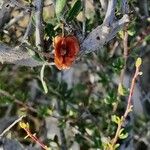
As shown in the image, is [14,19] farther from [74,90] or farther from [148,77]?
[148,77]

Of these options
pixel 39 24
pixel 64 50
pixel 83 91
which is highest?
pixel 39 24

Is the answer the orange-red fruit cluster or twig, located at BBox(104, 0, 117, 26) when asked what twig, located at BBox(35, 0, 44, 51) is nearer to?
the orange-red fruit cluster

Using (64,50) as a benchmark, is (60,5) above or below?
above

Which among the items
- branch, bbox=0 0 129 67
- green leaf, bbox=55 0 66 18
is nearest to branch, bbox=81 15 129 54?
branch, bbox=0 0 129 67

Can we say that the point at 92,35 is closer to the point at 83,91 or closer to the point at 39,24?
the point at 39,24

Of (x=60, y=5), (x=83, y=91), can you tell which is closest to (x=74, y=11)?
(x=60, y=5)

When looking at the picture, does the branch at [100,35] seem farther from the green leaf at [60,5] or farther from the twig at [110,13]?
the green leaf at [60,5]

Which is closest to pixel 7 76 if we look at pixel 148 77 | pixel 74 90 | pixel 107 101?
pixel 74 90

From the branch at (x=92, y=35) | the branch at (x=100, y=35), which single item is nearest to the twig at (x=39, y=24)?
the branch at (x=92, y=35)
